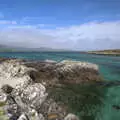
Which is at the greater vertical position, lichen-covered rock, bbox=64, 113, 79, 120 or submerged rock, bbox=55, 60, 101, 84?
submerged rock, bbox=55, 60, 101, 84

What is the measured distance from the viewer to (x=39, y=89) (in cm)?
3134

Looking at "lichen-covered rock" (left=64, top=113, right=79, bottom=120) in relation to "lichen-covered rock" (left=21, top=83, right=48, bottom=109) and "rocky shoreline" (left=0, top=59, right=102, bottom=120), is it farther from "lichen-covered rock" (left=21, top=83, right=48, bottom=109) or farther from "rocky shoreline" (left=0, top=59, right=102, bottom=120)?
"lichen-covered rock" (left=21, top=83, right=48, bottom=109)

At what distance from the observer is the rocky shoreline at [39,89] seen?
23.4 m

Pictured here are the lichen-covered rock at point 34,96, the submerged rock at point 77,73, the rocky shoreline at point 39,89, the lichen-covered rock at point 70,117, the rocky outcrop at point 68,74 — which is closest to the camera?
the rocky shoreline at point 39,89

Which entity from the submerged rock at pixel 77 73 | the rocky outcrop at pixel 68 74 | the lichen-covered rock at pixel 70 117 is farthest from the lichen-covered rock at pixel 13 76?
the lichen-covered rock at pixel 70 117

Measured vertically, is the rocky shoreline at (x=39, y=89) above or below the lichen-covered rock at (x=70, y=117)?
above

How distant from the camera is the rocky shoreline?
76.6ft

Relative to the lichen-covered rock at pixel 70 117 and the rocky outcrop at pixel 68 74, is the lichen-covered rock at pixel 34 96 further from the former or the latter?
the rocky outcrop at pixel 68 74

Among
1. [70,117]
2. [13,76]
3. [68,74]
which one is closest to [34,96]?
[70,117]

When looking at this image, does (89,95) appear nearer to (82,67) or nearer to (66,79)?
(66,79)

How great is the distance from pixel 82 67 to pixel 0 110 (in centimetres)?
3340

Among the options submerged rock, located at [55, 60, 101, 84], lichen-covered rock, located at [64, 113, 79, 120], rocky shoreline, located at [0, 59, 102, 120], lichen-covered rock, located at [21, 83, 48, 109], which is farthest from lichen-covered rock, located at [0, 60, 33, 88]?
lichen-covered rock, located at [64, 113, 79, 120]

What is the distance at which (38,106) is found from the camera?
28.5 metres

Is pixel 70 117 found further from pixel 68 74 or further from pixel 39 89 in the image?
pixel 68 74
